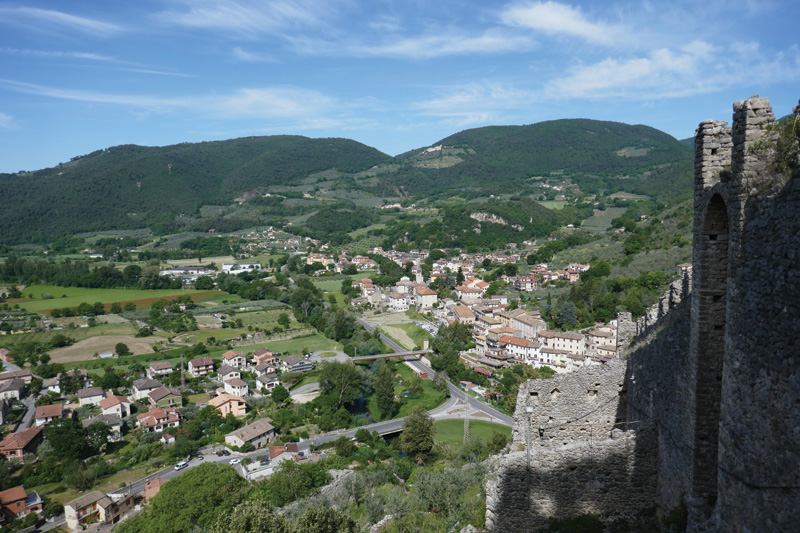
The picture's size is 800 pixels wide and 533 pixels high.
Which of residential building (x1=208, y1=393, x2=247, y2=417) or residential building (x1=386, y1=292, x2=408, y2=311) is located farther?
residential building (x1=386, y1=292, x2=408, y2=311)

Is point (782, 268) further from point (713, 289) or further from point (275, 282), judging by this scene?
point (275, 282)

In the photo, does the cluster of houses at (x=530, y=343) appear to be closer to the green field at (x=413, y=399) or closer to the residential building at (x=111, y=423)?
the green field at (x=413, y=399)

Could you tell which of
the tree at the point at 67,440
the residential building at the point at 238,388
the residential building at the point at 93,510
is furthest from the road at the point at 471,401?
the tree at the point at 67,440


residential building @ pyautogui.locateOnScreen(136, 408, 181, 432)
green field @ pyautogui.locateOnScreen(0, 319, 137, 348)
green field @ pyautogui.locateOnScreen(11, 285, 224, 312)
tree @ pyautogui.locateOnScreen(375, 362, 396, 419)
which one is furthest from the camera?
green field @ pyautogui.locateOnScreen(11, 285, 224, 312)

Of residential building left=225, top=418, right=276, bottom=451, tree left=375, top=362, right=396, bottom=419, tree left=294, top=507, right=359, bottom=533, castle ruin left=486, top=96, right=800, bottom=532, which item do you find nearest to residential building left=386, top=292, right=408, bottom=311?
tree left=375, top=362, right=396, bottom=419

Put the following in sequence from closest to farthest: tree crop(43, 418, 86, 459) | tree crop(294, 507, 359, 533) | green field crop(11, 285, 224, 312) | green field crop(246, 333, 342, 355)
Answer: tree crop(294, 507, 359, 533) < tree crop(43, 418, 86, 459) < green field crop(246, 333, 342, 355) < green field crop(11, 285, 224, 312)

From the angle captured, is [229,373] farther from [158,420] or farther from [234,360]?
[158,420]

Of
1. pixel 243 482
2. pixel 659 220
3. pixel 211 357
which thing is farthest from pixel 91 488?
pixel 659 220

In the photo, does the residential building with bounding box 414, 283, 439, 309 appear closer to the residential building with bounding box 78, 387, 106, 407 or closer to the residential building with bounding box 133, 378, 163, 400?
the residential building with bounding box 133, 378, 163, 400
